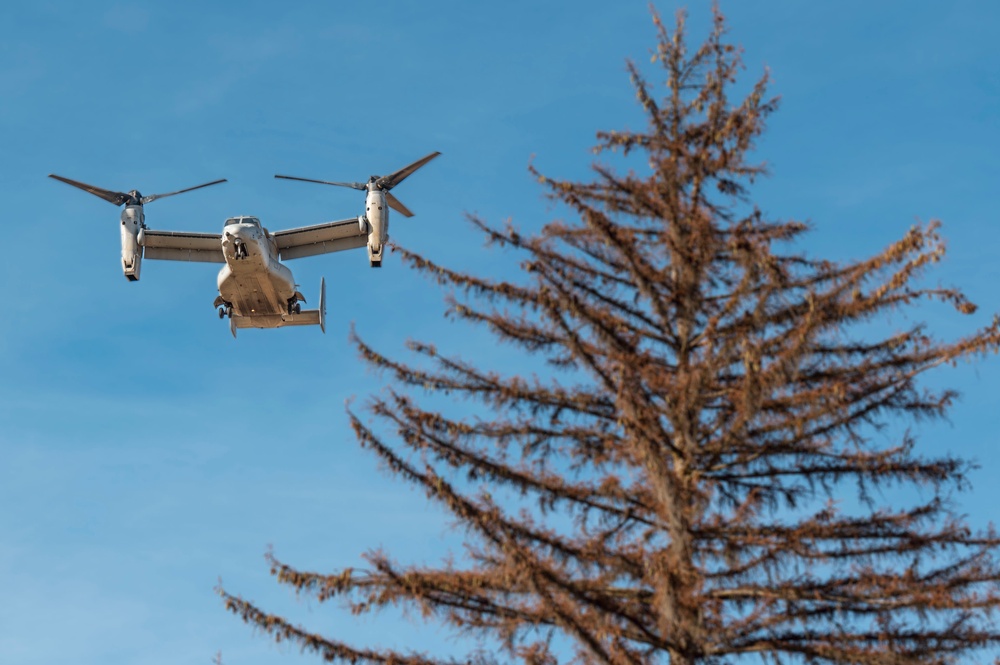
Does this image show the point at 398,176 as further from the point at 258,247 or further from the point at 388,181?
the point at 258,247

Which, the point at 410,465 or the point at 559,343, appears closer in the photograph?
the point at 410,465

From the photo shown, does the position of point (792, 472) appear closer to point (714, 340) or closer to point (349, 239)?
point (714, 340)

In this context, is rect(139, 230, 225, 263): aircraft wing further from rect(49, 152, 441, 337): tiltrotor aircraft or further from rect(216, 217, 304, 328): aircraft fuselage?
rect(216, 217, 304, 328): aircraft fuselage

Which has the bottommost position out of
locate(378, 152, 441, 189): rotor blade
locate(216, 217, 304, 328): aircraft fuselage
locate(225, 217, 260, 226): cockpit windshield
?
locate(216, 217, 304, 328): aircraft fuselage

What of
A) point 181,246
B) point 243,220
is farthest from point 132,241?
point 243,220

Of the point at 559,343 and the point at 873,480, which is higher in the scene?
the point at 559,343

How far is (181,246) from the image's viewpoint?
135 ft

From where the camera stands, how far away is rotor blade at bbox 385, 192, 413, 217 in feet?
138

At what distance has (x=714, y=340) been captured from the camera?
39.1ft

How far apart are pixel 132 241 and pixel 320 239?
6350 millimetres

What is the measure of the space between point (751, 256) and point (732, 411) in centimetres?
168

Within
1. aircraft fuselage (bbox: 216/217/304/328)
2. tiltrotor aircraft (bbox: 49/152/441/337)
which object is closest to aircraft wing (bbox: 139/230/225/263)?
tiltrotor aircraft (bbox: 49/152/441/337)

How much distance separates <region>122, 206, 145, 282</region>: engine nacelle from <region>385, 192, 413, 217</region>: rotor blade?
8.52 m

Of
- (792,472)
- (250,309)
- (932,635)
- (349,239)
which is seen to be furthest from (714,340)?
(349,239)
